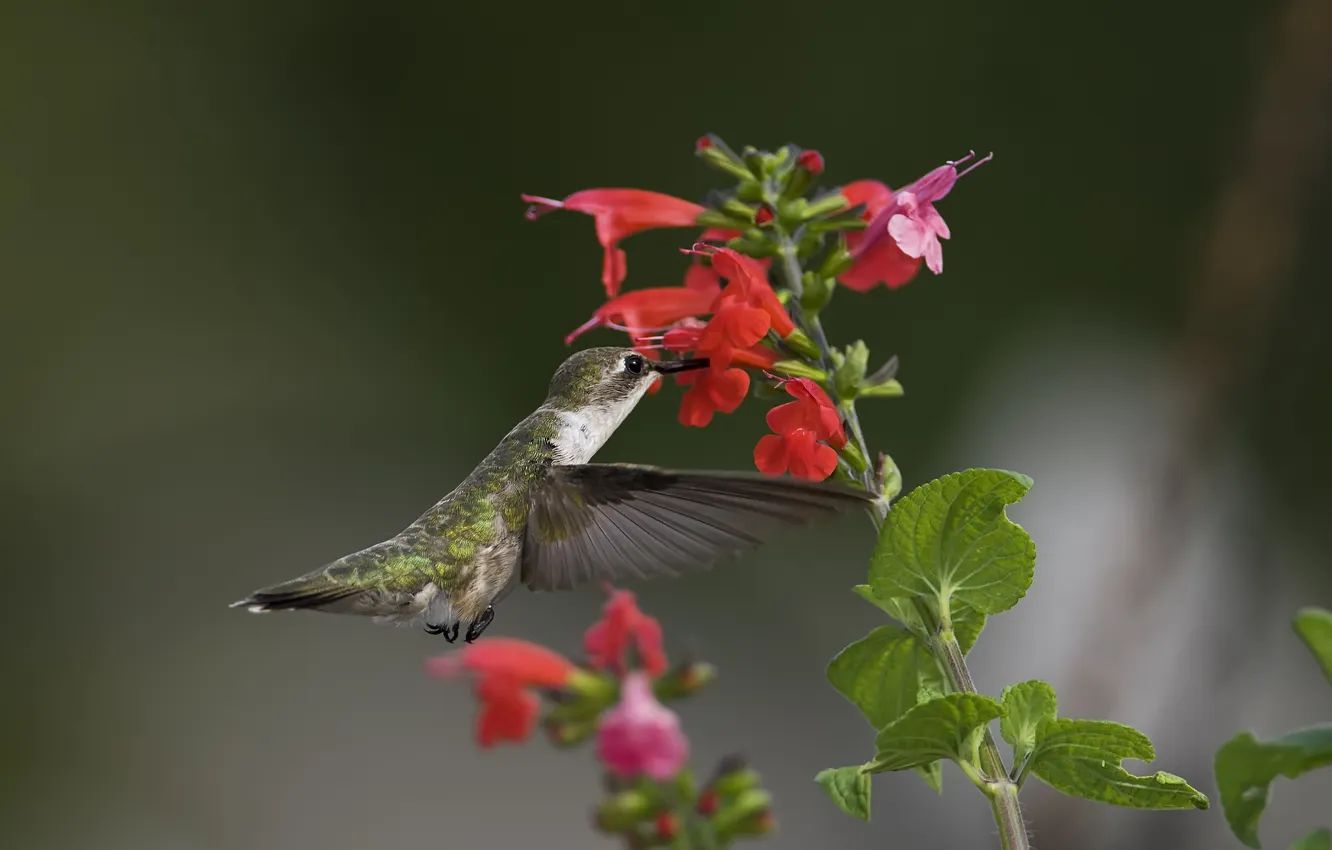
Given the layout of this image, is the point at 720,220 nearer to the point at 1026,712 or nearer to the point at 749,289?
the point at 749,289

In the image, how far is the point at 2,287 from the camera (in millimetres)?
4410

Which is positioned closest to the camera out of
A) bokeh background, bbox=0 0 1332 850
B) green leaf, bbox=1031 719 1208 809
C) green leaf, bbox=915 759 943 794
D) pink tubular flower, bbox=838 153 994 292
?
green leaf, bbox=1031 719 1208 809

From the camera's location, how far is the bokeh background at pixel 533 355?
3.65m

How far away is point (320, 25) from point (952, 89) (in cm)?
245

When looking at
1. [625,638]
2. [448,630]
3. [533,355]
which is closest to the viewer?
[625,638]

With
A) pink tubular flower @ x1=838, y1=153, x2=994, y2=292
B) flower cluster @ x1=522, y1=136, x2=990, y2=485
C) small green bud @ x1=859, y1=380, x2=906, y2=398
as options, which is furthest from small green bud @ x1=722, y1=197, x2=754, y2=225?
small green bud @ x1=859, y1=380, x2=906, y2=398

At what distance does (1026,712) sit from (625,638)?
1.23 ft

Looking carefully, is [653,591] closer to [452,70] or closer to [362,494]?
[362,494]

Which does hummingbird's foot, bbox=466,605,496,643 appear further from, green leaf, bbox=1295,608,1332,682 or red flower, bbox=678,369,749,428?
green leaf, bbox=1295,608,1332,682

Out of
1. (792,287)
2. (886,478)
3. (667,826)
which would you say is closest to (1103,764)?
(886,478)

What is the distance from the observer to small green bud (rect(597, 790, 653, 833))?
70 centimetres

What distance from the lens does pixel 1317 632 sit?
76 cm

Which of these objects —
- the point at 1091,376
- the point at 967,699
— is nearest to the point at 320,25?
the point at 1091,376

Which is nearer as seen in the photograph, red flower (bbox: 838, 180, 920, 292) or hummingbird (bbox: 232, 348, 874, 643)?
hummingbird (bbox: 232, 348, 874, 643)
